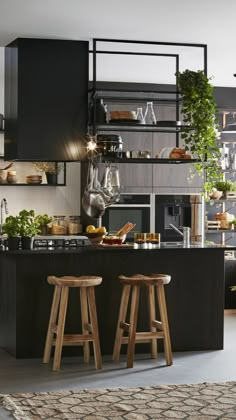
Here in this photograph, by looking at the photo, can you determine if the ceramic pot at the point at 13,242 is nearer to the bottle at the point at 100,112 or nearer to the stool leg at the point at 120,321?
the stool leg at the point at 120,321

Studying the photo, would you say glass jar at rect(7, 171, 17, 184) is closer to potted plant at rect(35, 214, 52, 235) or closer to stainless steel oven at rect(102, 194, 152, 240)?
potted plant at rect(35, 214, 52, 235)

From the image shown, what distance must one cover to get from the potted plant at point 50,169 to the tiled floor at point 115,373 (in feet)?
11.3

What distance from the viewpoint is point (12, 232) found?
7422mm

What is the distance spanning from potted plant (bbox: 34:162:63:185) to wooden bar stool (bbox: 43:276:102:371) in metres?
3.66

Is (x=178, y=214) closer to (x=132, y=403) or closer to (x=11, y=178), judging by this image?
(x=11, y=178)

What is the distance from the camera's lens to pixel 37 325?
23.9 feet

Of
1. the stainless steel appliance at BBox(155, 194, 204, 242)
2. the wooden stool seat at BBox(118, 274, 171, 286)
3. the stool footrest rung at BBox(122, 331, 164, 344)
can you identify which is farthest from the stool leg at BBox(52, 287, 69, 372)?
the stainless steel appliance at BBox(155, 194, 204, 242)

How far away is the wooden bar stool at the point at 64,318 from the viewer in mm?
6738

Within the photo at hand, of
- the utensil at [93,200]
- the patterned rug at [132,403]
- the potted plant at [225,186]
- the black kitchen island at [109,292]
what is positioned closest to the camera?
the patterned rug at [132,403]

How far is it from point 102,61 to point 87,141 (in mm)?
1334

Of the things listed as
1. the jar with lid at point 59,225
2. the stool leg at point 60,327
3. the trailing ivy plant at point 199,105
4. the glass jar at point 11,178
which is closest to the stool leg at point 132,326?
the stool leg at point 60,327

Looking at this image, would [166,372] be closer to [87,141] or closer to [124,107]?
[87,141]

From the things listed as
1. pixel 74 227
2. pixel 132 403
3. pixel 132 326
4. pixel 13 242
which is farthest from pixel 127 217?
pixel 132 403

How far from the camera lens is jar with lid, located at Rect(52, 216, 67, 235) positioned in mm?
10445
